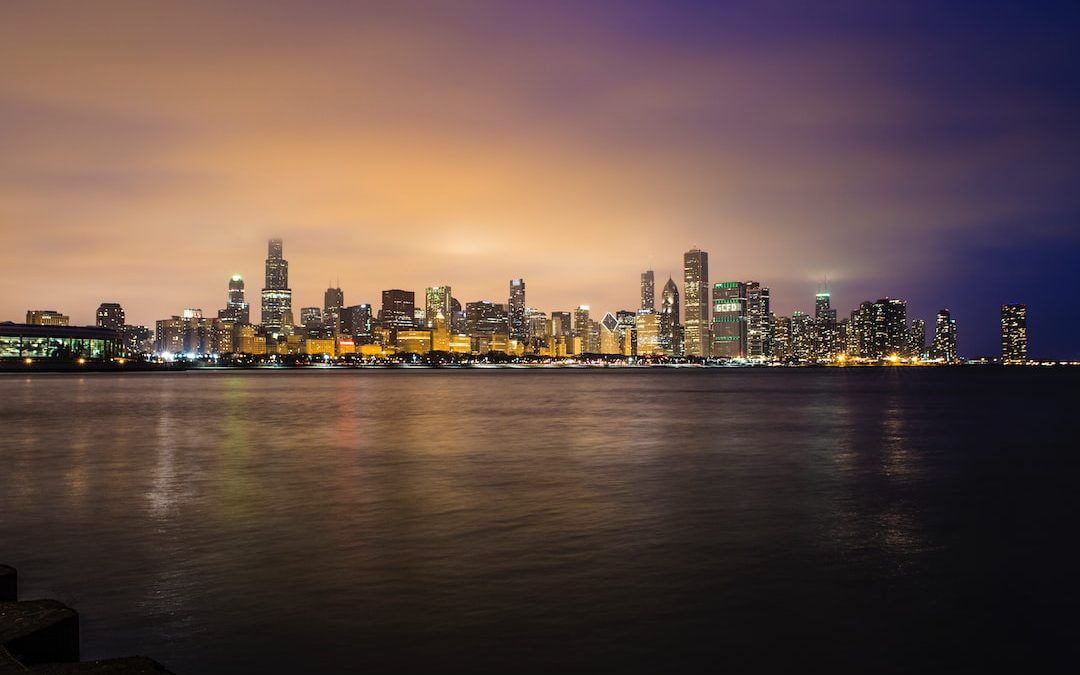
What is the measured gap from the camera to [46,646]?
857 cm

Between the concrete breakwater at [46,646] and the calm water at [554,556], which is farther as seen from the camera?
the calm water at [554,556]

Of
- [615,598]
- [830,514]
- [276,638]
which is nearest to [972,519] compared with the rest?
[830,514]

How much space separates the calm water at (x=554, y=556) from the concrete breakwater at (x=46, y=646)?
2.88 meters

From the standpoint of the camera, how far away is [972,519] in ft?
76.5

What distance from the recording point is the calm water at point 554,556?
1243 cm

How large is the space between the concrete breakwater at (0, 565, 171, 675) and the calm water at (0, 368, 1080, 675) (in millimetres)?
2879

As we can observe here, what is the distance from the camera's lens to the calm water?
12.4 m

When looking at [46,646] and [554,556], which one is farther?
[554,556]

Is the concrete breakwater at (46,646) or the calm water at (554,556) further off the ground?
the concrete breakwater at (46,646)

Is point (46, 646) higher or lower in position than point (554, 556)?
higher

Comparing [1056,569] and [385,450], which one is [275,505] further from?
[1056,569]

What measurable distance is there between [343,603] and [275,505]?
11761 millimetres

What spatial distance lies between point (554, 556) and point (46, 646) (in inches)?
446

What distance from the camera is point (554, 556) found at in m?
18.2
